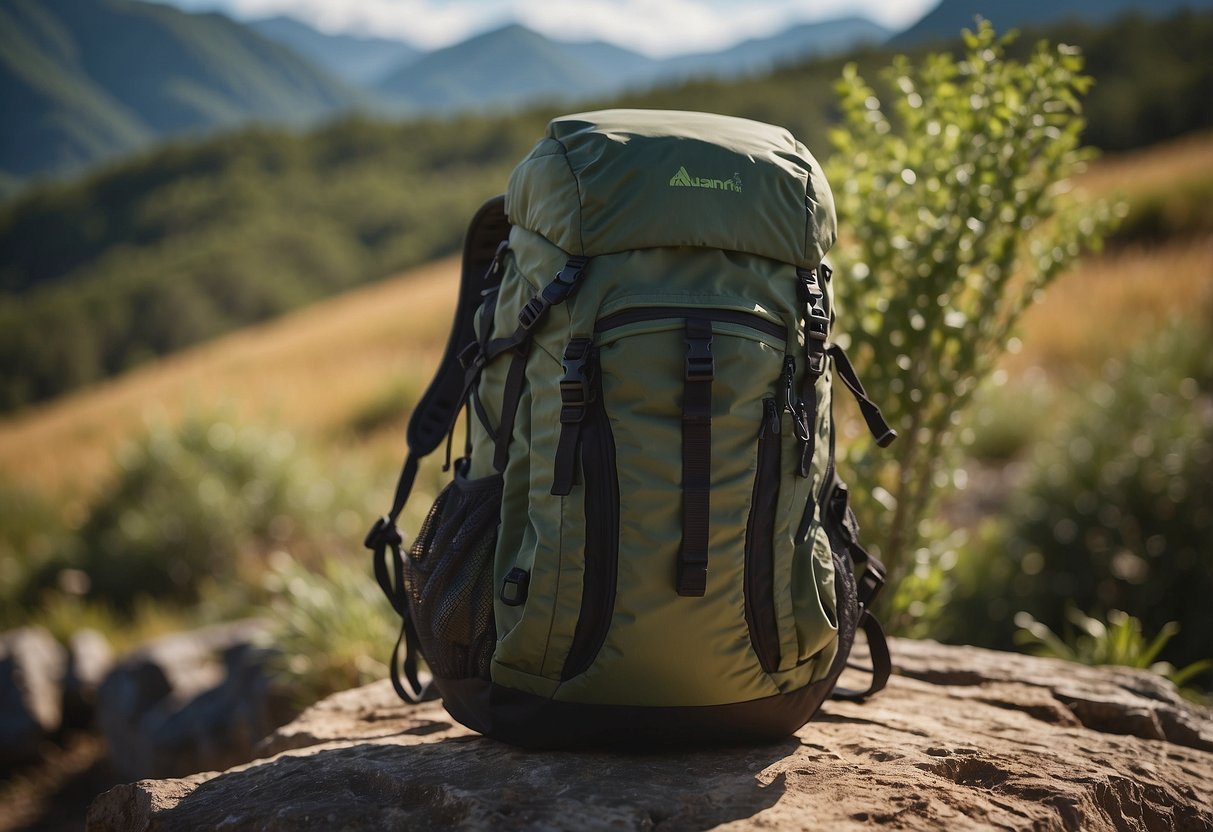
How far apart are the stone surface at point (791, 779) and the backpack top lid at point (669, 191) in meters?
1.19

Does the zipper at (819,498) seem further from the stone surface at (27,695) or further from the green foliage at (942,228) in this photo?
the stone surface at (27,695)

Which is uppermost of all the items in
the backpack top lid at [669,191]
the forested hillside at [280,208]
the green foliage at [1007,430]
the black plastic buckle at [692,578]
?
the forested hillside at [280,208]

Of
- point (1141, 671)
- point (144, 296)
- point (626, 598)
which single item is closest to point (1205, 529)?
point (1141, 671)

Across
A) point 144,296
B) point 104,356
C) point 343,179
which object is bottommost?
point 104,356

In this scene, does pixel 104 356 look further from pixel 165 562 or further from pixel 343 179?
pixel 165 562

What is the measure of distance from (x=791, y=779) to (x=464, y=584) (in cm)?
88

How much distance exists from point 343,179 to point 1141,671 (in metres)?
117

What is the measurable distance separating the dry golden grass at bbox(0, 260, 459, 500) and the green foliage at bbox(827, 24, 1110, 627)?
631 centimetres

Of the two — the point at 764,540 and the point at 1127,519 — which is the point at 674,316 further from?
the point at 1127,519

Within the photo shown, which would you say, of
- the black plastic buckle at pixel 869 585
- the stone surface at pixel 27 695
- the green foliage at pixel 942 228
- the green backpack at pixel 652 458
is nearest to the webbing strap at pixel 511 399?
the green backpack at pixel 652 458

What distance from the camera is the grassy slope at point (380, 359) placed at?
346 inches

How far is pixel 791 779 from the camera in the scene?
2.02 metres

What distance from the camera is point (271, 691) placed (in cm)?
447

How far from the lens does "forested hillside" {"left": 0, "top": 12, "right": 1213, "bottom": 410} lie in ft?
133
